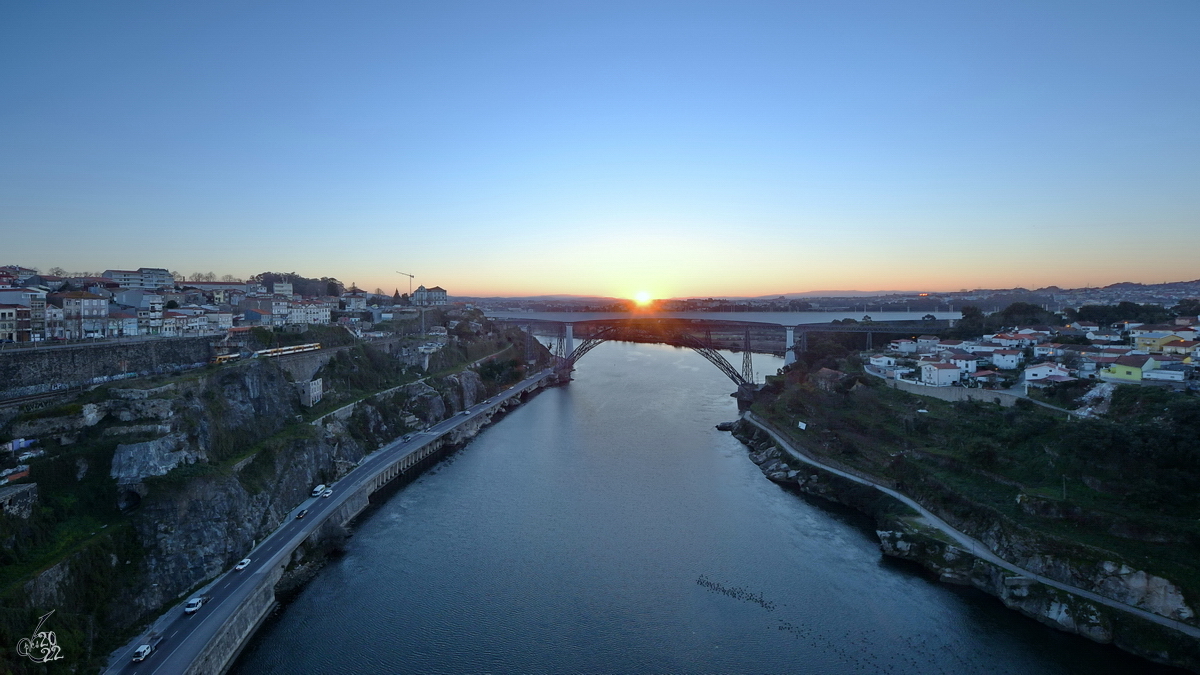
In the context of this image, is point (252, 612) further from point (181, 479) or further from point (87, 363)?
point (87, 363)

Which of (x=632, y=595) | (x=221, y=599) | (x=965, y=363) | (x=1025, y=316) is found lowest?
(x=632, y=595)

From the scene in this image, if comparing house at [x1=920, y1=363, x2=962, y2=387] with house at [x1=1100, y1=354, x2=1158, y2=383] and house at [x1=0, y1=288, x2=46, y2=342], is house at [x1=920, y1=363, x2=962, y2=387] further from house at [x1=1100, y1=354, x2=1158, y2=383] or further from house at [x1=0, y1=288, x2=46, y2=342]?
house at [x1=0, y1=288, x2=46, y2=342]

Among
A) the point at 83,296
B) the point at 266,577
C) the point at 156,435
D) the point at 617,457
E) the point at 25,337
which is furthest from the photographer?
the point at 617,457

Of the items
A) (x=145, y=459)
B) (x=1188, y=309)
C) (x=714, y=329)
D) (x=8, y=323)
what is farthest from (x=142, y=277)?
(x=1188, y=309)

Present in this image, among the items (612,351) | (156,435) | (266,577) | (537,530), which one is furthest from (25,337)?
(612,351)

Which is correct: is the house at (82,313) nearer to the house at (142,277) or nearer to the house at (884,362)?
the house at (142,277)

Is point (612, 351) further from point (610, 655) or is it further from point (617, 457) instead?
point (610, 655)
